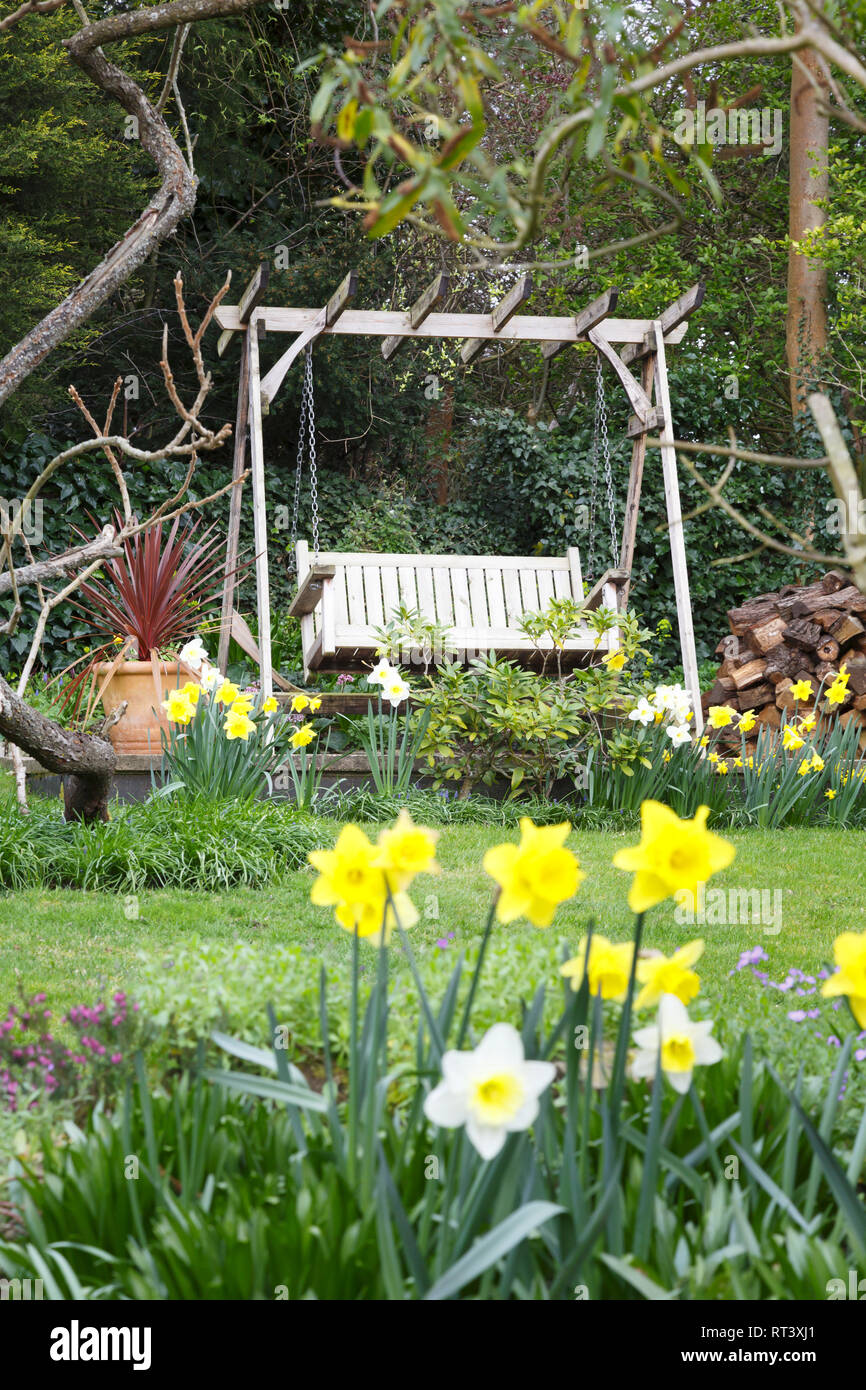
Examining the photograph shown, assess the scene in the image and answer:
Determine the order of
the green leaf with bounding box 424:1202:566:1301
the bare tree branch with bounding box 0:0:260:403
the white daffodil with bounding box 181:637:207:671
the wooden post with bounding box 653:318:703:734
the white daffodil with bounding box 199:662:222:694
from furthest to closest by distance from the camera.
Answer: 1. the wooden post with bounding box 653:318:703:734
2. the white daffodil with bounding box 181:637:207:671
3. the white daffodil with bounding box 199:662:222:694
4. the bare tree branch with bounding box 0:0:260:403
5. the green leaf with bounding box 424:1202:566:1301

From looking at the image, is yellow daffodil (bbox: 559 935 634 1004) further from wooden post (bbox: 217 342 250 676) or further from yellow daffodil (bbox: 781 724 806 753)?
wooden post (bbox: 217 342 250 676)

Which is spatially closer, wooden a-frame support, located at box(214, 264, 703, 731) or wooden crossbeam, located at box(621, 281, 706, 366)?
wooden a-frame support, located at box(214, 264, 703, 731)

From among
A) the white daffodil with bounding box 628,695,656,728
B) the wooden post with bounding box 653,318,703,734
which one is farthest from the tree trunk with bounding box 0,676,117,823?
the wooden post with bounding box 653,318,703,734

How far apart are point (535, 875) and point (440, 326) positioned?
563 centimetres

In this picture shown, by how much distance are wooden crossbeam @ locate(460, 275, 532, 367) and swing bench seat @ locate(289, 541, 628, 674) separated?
1.27m

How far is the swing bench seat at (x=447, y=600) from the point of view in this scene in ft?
18.9

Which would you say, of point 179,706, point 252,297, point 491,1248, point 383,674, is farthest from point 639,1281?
point 252,297

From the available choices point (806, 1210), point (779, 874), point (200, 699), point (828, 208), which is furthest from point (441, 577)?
point (806, 1210)

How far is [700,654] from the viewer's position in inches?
354

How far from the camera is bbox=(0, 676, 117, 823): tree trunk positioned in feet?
11.1

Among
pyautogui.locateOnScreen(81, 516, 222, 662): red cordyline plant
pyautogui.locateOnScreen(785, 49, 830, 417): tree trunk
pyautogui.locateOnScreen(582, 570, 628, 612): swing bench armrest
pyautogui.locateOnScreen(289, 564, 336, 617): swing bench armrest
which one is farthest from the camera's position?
pyautogui.locateOnScreen(785, 49, 830, 417): tree trunk

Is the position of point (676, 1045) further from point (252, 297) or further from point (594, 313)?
point (594, 313)

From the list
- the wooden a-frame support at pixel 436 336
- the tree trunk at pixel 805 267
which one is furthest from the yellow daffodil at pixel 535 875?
the tree trunk at pixel 805 267
